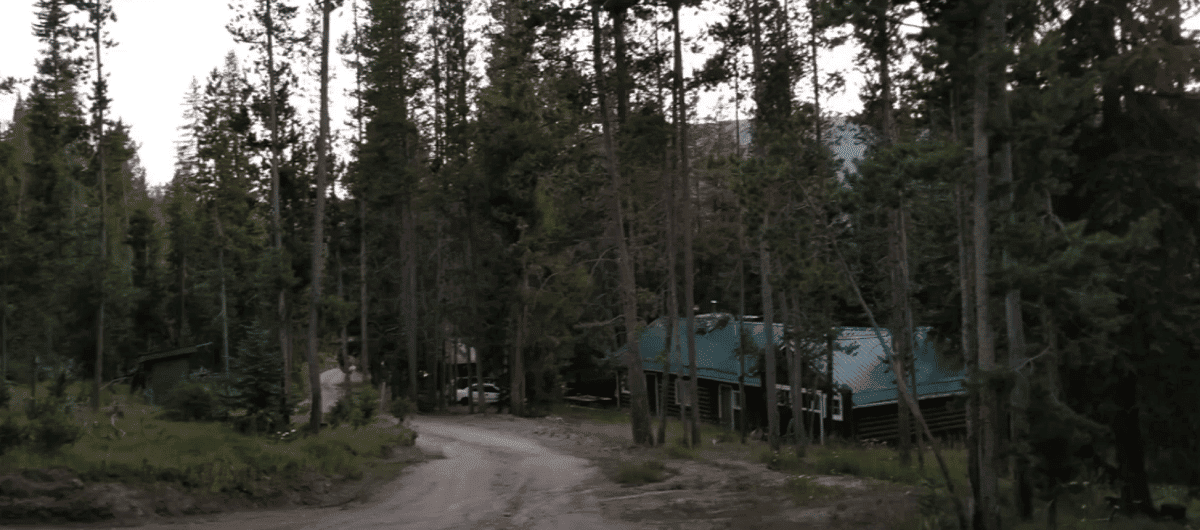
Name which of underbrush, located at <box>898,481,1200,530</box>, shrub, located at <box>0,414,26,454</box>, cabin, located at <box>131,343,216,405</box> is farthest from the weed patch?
cabin, located at <box>131,343,216,405</box>

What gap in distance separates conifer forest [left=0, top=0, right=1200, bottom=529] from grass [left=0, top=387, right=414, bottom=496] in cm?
175

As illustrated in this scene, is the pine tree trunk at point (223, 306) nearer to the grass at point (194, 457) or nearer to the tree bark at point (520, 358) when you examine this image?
the tree bark at point (520, 358)

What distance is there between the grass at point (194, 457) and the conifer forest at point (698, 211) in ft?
5.73

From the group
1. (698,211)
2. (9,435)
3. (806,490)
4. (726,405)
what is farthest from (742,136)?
(9,435)

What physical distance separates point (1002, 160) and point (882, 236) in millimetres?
12188

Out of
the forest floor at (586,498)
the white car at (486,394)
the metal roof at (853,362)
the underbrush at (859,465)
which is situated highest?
the metal roof at (853,362)

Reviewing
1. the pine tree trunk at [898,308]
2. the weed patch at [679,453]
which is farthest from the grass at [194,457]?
the pine tree trunk at [898,308]

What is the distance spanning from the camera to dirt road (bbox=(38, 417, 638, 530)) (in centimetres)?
1251

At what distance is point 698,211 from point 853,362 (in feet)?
36.8

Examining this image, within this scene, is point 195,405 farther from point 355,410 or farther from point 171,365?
point 171,365

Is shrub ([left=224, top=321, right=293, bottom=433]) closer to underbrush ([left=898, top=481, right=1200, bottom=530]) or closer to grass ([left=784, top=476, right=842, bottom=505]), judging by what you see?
grass ([left=784, top=476, right=842, bottom=505])

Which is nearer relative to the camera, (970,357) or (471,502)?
(970,357)

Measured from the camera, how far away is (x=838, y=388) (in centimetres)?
2923

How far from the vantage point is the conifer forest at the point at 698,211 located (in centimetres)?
1002
